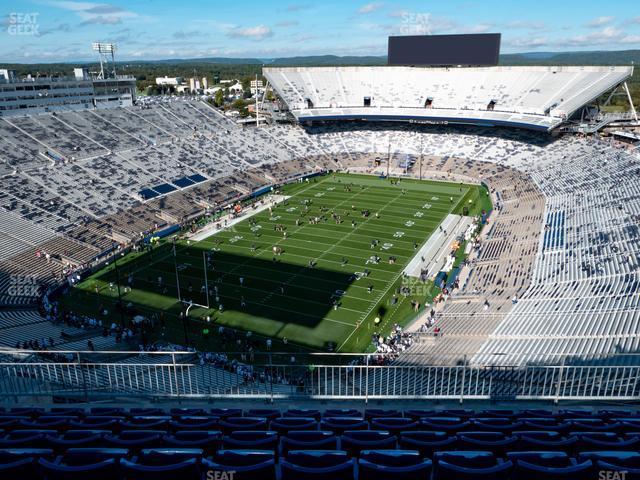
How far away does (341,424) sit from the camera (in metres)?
6.51

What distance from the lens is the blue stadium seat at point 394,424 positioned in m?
6.23

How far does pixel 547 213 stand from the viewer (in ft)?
115

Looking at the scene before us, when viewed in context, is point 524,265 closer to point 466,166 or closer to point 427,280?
point 427,280

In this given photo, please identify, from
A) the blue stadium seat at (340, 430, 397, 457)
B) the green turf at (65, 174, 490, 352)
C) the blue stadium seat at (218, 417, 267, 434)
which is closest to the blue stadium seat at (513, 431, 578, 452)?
the blue stadium seat at (340, 430, 397, 457)

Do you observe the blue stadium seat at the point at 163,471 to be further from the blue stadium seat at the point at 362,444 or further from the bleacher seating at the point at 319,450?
the blue stadium seat at the point at 362,444


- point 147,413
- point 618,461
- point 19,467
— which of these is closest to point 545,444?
point 618,461

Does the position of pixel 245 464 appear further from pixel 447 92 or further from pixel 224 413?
pixel 447 92

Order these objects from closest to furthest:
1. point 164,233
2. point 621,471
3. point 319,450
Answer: point 621,471 → point 319,450 → point 164,233

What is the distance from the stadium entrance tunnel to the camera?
2412cm

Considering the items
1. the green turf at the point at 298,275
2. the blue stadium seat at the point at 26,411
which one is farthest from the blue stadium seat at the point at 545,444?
the green turf at the point at 298,275

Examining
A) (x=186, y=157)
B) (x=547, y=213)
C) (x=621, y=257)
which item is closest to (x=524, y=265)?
(x=621, y=257)

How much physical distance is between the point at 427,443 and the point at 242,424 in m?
2.52

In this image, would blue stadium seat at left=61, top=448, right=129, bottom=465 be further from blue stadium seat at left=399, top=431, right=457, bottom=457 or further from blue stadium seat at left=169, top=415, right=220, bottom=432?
blue stadium seat at left=399, top=431, right=457, bottom=457

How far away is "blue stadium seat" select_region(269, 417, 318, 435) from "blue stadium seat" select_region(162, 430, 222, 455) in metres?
0.87
